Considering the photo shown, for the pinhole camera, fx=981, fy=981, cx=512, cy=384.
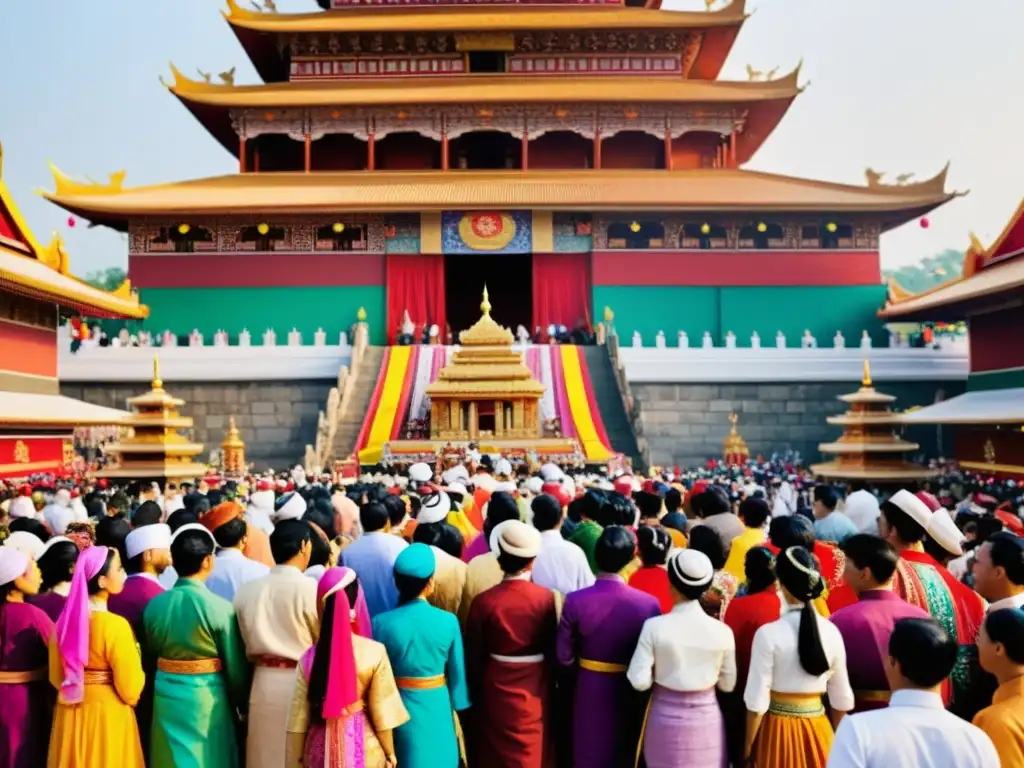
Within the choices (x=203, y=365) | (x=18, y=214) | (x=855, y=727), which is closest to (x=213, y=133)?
(x=203, y=365)

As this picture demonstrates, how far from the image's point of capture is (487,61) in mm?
33625

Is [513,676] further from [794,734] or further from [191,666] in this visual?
[191,666]

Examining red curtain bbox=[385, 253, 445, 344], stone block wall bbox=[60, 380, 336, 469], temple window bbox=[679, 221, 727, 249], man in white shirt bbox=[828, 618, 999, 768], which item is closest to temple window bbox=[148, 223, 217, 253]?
red curtain bbox=[385, 253, 445, 344]

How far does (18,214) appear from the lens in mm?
19109

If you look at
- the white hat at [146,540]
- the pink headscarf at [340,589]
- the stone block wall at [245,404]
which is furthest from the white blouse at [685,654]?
the stone block wall at [245,404]

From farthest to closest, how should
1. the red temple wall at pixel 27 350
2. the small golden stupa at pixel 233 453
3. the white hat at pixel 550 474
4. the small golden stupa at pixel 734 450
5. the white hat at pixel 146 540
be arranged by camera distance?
the small golden stupa at pixel 734 450 → the small golden stupa at pixel 233 453 → the red temple wall at pixel 27 350 → the white hat at pixel 550 474 → the white hat at pixel 146 540

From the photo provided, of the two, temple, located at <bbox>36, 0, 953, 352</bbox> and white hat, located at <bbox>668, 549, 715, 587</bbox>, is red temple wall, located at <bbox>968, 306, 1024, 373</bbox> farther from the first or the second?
white hat, located at <bbox>668, 549, 715, 587</bbox>

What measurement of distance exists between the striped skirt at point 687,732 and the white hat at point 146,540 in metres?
3.03

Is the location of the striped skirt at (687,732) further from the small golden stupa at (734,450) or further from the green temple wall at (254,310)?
the green temple wall at (254,310)

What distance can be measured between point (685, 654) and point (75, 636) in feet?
9.45

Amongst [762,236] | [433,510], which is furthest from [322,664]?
[762,236]

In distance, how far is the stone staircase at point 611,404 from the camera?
71.2 ft

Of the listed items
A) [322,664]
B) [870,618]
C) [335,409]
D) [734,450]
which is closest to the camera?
[322,664]

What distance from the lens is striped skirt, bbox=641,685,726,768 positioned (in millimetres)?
4613
